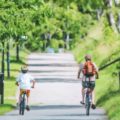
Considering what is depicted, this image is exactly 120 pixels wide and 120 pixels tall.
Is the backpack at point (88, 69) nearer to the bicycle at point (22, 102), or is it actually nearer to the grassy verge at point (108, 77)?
the grassy verge at point (108, 77)

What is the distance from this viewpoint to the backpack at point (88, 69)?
22.4 metres

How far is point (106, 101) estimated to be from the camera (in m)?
26.4

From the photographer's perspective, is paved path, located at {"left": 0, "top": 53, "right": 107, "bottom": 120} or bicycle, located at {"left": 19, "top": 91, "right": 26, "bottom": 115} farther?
bicycle, located at {"left": 19, "top": 91, "right": 26, "bottom": 115}

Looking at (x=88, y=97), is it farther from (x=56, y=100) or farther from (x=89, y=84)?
(x=56, y=100)

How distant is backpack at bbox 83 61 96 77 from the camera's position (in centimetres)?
2238

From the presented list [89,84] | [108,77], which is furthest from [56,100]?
[89,84]

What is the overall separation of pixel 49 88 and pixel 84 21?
48.1 m

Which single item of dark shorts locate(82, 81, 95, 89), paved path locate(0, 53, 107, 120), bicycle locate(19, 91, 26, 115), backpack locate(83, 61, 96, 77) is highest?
backpack locate(83, 61, 96, 77)

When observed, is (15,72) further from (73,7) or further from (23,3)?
(73,7)

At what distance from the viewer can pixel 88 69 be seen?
73.5 feet

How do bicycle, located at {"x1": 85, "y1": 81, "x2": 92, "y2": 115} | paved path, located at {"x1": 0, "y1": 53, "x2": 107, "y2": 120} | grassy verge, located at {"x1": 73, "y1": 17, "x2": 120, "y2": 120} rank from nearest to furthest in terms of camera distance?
bicycle, located at {"x1": 85, "y1": 81, "x2": 92, "y2": 115}
paved path, located at {"x1": 0, "y1": 53, "x2": 107, "y2": 120}
grassy verge, located at {"x1": 73, "y1": 17, "x2": 120, "y2": 120}

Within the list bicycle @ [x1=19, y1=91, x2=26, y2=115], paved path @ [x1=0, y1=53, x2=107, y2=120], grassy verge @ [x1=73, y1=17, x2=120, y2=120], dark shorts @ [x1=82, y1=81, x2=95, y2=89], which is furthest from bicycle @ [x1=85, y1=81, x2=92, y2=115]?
bicycle @ [x1=19, y1=91, x2=26, y2=115]

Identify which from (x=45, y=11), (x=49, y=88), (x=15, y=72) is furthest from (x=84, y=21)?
(x=45, y=11)

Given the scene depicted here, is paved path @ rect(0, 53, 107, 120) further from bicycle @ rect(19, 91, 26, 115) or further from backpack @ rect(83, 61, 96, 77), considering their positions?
backpack @ rect(83, 61, 96, 77)
